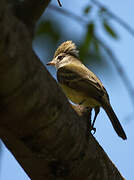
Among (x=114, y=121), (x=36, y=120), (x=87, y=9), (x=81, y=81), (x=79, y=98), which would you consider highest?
(x=87, y=9)

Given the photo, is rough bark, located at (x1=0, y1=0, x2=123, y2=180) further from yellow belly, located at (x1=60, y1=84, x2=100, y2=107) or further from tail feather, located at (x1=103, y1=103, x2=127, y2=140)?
yellow belly, located at (x1=60, y1=84, x2=100, y2=107)

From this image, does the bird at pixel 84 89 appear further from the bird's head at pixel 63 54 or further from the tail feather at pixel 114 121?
the bird's head at pixel 63 54

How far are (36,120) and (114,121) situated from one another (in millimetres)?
2457

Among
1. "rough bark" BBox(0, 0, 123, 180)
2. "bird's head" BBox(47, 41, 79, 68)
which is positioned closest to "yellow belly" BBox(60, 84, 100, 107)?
"bird's head" BBox(47, 41, 79, 68)

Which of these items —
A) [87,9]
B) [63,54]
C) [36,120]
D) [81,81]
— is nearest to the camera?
[36,120]

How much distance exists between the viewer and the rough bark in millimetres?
1804

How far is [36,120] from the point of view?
2.15m

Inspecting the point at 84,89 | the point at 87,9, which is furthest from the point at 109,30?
the point at 84,89

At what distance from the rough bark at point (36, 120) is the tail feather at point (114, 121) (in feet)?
3.86

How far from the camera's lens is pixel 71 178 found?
9.16ft

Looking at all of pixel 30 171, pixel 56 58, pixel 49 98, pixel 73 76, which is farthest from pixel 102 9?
pixel 56 58

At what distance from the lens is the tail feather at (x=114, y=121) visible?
14.2ft

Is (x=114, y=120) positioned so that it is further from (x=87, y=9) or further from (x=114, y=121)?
(x=87, y=9)

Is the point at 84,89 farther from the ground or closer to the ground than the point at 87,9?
closer to the ground
